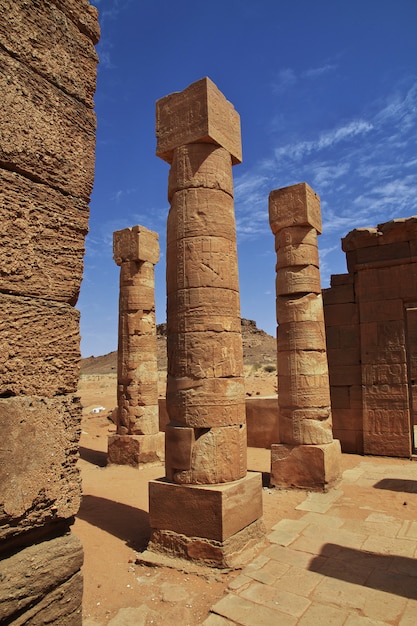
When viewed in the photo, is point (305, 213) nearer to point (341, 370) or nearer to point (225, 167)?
point (225, 167)

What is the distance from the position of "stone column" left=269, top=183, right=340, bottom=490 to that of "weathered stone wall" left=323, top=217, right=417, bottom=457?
265 cm

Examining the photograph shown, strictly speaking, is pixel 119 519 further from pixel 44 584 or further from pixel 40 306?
pixel 40 306

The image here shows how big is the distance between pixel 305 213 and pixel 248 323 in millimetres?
60709

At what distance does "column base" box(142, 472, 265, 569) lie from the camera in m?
5.05

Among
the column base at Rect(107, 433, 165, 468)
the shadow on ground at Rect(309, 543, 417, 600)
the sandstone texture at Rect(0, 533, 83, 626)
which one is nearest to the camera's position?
the sandstone texture at Rect(0, 533, 83, 626)

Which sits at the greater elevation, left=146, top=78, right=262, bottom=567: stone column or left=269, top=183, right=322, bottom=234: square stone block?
left=269, top=183, right=322, bottom=234: square stone block

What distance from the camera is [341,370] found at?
37.8ft

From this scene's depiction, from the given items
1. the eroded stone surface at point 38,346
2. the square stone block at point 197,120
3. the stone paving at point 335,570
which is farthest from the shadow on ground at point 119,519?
the square stone block at point 197,120

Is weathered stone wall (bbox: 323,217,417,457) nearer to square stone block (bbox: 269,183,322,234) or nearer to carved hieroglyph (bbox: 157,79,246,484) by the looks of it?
square stone block (bbox: 269,183,322,234)

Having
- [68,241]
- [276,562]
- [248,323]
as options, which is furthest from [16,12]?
[248,323]

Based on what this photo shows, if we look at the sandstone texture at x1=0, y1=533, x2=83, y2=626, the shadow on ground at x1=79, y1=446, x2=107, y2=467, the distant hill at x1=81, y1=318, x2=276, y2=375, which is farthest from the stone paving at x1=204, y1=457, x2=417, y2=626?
the distant hill at x1=81, y1=318, x2=276, y2=375

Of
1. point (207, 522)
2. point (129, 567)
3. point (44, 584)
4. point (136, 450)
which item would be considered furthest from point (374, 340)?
point (44, 584)

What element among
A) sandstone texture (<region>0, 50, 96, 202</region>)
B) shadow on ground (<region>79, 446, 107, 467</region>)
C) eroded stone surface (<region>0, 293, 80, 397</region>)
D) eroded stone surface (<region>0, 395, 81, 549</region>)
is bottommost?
shadow on ground (<region>79, 446, 107, 467</region>)

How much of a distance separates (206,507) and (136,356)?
681 centimetres
